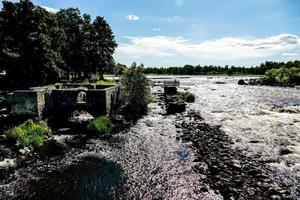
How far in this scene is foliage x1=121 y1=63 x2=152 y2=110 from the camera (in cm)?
4325

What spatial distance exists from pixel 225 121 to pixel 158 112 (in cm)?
1110

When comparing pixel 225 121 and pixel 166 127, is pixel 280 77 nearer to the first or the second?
pixel 225 121

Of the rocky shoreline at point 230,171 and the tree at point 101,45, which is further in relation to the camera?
the tree at point 101,45

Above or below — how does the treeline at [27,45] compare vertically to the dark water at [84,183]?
above

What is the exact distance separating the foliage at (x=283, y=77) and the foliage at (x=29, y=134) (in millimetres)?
103510

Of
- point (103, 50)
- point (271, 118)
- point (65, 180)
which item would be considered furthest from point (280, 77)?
point (65, 180)

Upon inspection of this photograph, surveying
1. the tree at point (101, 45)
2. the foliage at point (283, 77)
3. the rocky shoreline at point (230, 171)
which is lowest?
the rocky shoreline at point (230, 171)

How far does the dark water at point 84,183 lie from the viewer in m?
16.3

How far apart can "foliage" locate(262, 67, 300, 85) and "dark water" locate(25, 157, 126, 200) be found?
4171 inches

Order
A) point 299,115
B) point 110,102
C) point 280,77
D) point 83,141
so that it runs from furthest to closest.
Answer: point 280,77 → point 299,115 → point 110,102 → point 83,141

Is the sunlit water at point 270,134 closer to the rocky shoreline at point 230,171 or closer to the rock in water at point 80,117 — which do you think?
the rocky shoreline at point 230,171

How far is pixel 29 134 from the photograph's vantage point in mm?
26125

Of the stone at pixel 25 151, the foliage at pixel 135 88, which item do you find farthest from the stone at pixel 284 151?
the foliage at pixel 135 88

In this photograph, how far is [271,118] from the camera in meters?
40.6
